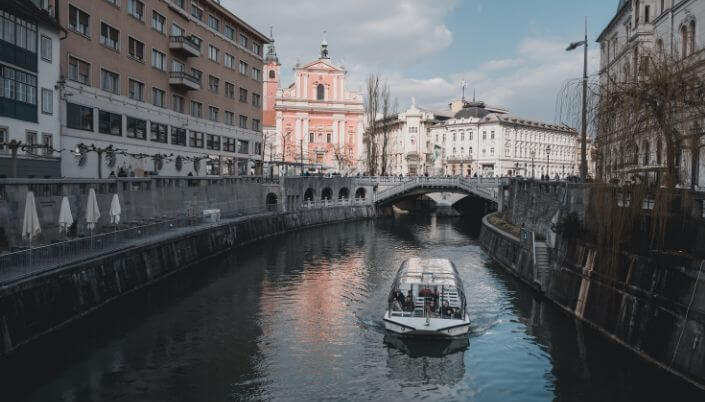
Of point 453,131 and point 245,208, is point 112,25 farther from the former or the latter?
point 453,131

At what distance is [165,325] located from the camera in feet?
96.6

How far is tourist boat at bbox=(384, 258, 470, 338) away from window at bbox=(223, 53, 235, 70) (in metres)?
48.5

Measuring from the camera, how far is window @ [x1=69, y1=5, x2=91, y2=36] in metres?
45.2

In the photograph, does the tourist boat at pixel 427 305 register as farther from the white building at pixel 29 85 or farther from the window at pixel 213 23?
the window at pixel 213 23

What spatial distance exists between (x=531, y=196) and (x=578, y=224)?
1955 centimetres

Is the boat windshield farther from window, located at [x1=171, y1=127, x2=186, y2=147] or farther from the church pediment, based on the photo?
the church pediment

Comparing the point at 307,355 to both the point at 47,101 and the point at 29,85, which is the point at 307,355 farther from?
the point at 47,101

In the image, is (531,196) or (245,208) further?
(245,208)

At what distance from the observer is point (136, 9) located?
5497cm

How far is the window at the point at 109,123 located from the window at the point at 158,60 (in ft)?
28.2

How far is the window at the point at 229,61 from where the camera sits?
73750mm

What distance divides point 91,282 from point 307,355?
38.9 feet

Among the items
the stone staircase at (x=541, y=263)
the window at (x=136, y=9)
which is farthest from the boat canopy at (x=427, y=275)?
the window at (x=136, y=9)

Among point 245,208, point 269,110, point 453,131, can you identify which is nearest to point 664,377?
point 245,208
